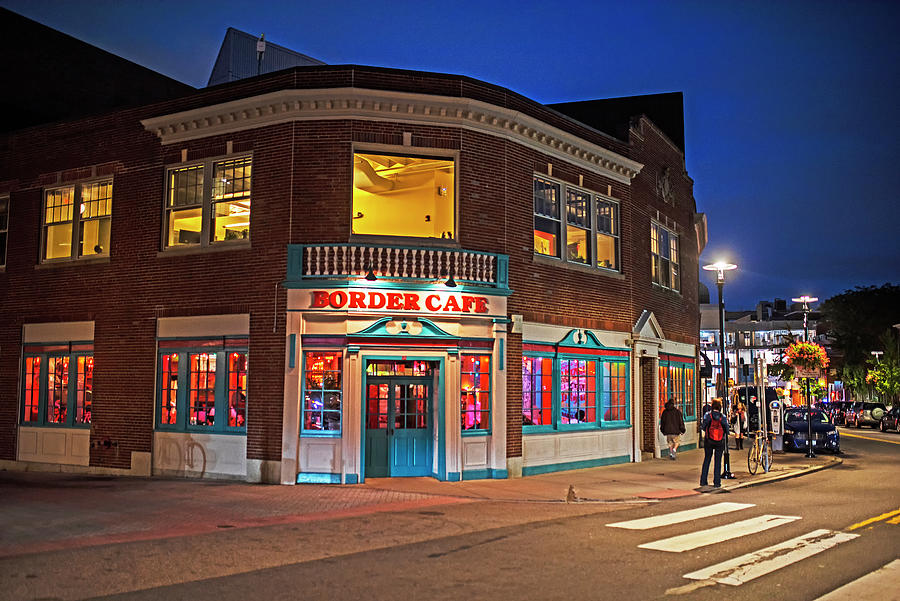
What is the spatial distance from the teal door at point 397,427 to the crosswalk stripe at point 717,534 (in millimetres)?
7125

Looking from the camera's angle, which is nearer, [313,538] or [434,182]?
[313,538]

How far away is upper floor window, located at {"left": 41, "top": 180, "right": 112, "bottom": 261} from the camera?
19891mm

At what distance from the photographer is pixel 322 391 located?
16453mm

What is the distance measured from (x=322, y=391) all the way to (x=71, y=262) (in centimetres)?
843

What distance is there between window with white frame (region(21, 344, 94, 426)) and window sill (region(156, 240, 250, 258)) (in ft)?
11.2

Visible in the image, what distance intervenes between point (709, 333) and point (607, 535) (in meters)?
111

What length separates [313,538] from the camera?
10.6 metres

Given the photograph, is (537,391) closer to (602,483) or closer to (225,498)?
(602,483)

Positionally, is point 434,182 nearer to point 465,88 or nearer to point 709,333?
point 465,88

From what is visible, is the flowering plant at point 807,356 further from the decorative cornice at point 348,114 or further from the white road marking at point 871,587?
the white road marking at point 871,587

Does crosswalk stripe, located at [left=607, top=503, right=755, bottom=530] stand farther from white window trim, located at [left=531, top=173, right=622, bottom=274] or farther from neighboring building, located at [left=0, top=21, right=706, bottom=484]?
white window trim, located at [left=531, top=173, right=622, bottom=274]

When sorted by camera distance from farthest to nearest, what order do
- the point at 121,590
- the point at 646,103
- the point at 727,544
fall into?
the point at 646,103
the point at 727,544
the point at 121,590

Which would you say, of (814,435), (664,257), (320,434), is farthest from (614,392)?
(320,434)

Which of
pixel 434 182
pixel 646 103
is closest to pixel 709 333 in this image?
pixel 646 103
